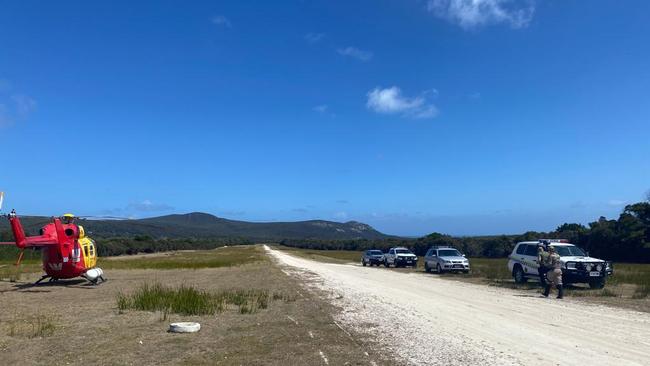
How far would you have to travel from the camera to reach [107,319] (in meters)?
14.7

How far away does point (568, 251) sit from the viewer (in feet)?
84.5

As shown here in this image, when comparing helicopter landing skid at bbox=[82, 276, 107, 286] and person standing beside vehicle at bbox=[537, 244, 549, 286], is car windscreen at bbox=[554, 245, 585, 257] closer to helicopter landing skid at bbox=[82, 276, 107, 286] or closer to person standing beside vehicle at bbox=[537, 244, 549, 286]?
person standing beside vehicle at bbox=[537, 244, 549, 286]

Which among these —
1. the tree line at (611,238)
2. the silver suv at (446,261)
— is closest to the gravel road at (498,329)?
the silver suv at (446,261)

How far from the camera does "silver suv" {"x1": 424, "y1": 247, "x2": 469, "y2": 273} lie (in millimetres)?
37688

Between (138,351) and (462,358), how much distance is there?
19.3ft

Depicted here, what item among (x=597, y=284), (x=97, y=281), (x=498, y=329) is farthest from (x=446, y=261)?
(x=498, y=329)

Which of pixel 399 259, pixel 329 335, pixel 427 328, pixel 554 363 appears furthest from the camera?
pixel 399 259

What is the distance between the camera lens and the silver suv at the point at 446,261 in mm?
37688

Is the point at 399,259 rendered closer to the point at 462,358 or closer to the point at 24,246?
the point at 24,246

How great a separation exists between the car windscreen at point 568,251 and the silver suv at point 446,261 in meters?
12.0

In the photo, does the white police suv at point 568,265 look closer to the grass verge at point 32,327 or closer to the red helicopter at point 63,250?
the grass verge at point 32,327

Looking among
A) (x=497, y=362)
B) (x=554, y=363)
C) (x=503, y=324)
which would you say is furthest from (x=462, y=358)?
(x=503, y=324)

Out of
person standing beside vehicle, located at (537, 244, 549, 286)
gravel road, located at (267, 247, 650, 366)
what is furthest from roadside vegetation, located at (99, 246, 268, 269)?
gravel road, located at (267, 247, 650, 366)

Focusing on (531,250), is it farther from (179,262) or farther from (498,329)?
(179,262)
